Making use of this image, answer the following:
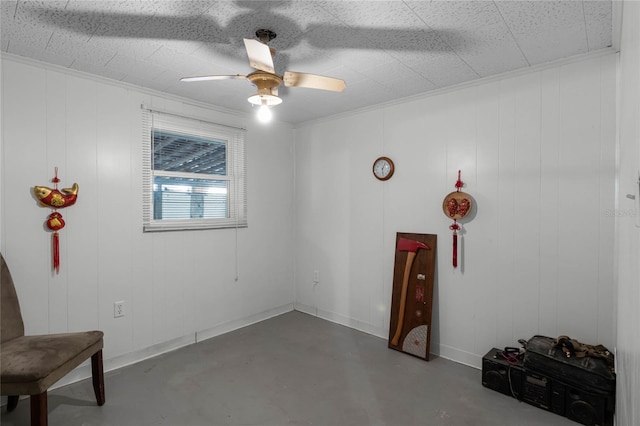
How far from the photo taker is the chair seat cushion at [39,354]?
5.62ft

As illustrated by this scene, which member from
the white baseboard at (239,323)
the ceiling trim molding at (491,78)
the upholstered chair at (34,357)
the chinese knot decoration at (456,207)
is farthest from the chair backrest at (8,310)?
the chinese knot decoration at (456,207)

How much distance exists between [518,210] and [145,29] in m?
2.84

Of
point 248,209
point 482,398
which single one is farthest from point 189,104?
point 482,398

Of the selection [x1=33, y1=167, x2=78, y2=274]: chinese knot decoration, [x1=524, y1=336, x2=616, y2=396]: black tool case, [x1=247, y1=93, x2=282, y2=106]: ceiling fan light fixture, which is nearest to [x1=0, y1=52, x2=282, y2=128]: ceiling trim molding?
[x1=33, y1=167, x2=78, y2=274]: chinese knot decoration

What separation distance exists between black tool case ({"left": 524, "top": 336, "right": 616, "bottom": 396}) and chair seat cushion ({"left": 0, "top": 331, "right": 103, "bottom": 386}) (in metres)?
2.88

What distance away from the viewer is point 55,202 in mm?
2377

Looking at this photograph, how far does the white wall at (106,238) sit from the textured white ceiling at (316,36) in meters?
0.29

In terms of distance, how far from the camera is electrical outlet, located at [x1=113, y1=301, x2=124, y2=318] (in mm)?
2756

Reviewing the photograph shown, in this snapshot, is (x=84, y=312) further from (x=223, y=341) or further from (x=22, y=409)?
(x=223, y=341)

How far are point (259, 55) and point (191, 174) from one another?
191 centimetres

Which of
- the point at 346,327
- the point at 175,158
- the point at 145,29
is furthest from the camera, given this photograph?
the point at 346,327

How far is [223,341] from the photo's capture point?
130 inches

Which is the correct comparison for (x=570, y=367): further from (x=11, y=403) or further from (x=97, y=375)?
(x=11, y=403)

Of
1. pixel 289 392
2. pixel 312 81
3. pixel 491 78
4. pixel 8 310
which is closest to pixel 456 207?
pixel 491 78
